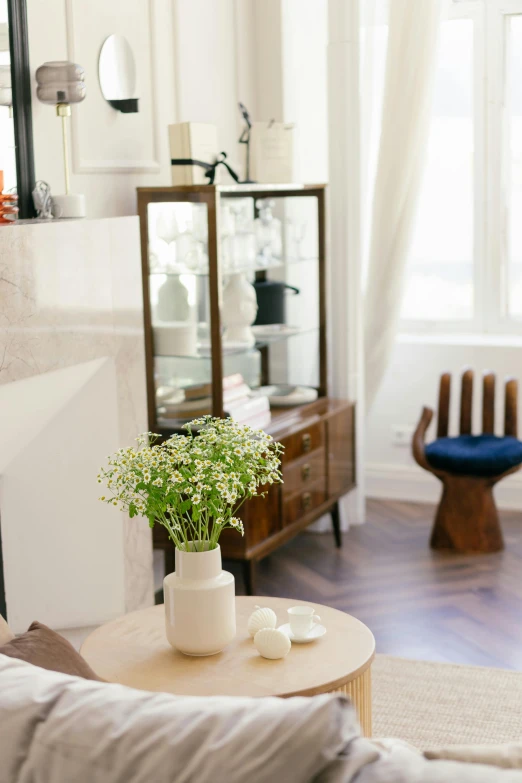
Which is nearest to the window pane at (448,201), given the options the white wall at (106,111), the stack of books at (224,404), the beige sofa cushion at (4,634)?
the stack of books at (224,404)

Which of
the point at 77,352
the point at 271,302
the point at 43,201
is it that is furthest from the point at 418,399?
the point at 43,201

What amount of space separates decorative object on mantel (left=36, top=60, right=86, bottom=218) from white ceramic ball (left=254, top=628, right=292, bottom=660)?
1580 millimetres

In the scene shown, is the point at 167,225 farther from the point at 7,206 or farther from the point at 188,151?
the point at 7,206

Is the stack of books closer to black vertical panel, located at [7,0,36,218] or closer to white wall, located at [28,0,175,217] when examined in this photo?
white wall, located at [28,0,175,217]

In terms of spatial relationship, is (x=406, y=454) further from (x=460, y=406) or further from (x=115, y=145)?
(x=115, y=145)

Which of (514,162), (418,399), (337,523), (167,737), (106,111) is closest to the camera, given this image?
(167,737)

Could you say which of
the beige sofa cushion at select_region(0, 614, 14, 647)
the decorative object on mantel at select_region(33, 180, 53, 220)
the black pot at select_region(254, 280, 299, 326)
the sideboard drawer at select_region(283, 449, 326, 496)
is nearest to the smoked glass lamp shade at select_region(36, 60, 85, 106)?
the decorative object on mantel at select_region(33, 180, 53, 220)

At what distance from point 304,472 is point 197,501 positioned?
211 centimetres

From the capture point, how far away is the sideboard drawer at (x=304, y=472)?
4.14m

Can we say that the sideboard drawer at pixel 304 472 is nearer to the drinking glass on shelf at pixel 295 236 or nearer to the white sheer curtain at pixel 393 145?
the white sheer curtain at pixel 393 145

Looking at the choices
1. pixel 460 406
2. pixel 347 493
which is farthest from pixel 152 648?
pixel 460 406

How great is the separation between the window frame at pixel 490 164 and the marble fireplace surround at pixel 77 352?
8.20 feet

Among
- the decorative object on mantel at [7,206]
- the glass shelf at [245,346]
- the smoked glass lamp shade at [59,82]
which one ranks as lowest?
the glass shelf at [245,346]

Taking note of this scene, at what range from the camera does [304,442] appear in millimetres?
4277
